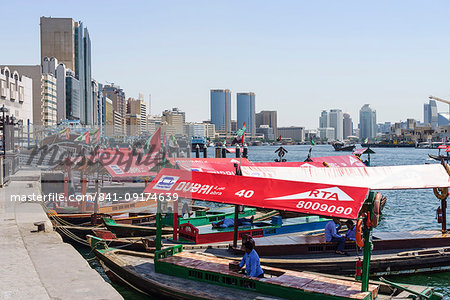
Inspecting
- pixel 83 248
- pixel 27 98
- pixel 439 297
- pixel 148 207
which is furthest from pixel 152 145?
pixel 27 98

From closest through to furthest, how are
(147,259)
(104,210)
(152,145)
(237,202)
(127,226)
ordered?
(237,202), (147,259), (127,226), (104,210), (152,145)

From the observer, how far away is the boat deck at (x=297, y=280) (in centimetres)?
1208

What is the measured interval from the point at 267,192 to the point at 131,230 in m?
13.0

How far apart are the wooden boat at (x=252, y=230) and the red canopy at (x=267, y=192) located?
4.85 m

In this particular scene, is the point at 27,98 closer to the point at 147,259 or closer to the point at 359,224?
the point at 147,259

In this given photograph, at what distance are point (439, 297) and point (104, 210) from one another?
2139 cm

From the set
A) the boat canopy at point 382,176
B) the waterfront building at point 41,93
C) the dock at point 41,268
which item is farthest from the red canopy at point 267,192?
the waterfront building at point 41,93

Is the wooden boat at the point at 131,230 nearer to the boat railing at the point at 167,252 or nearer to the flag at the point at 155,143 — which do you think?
the boat railing at the point at 167,252

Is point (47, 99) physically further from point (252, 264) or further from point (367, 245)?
point (367, 245)

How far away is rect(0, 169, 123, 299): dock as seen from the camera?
12.1m

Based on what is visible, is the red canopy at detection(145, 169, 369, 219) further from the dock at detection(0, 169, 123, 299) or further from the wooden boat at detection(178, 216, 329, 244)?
the wooden boat at detection(178, 216, 329, 244)

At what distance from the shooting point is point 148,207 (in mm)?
31734

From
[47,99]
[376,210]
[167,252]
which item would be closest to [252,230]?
[167,252]

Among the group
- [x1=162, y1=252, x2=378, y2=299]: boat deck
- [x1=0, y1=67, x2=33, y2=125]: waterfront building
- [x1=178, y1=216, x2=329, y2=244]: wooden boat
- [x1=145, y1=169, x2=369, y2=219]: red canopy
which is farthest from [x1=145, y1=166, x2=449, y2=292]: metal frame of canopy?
[x1=0, y1=67, x2=33, y2=125]: waterfront building
